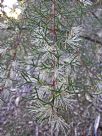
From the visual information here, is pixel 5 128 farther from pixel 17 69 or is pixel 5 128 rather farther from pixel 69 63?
pixel 69 63

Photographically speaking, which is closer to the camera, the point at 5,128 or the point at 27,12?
the point at 27,12

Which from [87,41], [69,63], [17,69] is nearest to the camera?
[69,63]

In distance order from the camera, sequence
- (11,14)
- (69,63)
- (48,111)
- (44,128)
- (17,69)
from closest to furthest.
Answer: (48,111)
(69,63)
(17,69)
(11,14)
(44,128)

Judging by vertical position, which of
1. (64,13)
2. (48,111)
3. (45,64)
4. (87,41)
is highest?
(87,41)

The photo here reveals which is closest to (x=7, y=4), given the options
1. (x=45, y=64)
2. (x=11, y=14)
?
(x=11, y=14)

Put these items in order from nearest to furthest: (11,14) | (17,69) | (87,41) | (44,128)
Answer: (17,69) → (11,14) → (87,41) → (44,128)

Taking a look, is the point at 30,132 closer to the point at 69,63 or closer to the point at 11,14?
the point at 11,14

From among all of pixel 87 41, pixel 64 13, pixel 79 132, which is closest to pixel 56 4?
pixel 64 13

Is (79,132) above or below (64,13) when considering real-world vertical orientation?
below

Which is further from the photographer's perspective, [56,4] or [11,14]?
[11,14]
